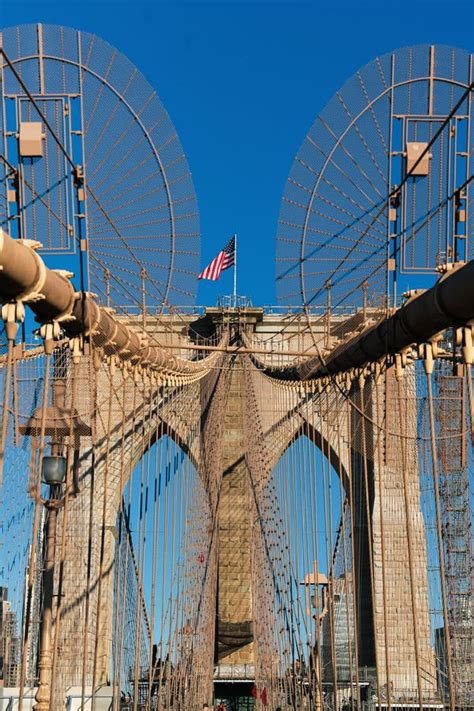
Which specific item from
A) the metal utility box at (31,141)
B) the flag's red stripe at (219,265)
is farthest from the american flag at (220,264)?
the metal utility box at (31,141)

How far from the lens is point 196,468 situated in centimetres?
1888

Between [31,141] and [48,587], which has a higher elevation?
[31,141]

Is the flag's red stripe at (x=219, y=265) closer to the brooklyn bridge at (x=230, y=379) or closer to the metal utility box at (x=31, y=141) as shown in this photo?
the brooklyn bridge at (x=230, y=379)

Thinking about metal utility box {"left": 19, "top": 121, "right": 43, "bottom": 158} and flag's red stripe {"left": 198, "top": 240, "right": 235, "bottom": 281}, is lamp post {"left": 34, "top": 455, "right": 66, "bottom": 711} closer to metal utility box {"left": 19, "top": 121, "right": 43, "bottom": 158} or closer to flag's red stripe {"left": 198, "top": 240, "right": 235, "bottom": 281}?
metal utility box {"left": 19, "top": 121, "right": 43, "bottom": 158}

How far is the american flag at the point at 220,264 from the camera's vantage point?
25.2 m

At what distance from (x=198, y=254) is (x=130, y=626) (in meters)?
7.50

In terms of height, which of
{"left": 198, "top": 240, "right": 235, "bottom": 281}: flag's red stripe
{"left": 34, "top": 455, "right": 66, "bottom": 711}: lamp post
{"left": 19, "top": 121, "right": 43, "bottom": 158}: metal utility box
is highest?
{"left": 198, "top": 240, "right": 235, "bottom": 281}: flag's red stripe

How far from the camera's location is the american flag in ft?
82.8

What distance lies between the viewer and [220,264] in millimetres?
25734

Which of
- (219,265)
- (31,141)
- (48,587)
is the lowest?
(48,587)

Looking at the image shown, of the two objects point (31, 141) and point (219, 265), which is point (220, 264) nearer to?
point (219, 265)

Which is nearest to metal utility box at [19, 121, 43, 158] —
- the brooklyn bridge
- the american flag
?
the brooklyn bridge

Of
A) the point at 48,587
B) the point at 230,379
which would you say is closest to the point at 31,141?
the point at 48,587

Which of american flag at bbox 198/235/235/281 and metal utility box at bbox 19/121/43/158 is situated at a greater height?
american flag at bbox 198/235/235/281
